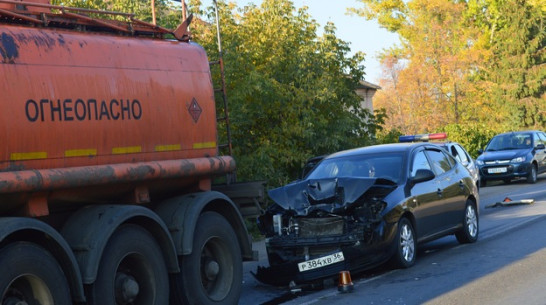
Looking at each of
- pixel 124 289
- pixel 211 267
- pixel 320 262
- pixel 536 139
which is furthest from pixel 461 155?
pixel 124 289

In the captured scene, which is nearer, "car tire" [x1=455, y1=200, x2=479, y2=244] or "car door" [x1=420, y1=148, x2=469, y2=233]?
"car door" [x1=420, y1=148, x2=469, y2=233]

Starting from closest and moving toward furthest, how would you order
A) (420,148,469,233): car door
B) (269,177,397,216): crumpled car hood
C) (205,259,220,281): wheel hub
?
(205,259,220,281): wheel hub, (269,177,397,216): crumpled car hood, (420,148,469,233): car door

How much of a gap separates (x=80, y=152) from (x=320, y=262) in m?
3.81

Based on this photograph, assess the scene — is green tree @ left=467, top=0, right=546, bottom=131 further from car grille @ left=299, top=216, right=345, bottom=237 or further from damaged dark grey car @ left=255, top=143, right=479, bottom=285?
car grille @ left=299, top=216, right=345, bottom=237

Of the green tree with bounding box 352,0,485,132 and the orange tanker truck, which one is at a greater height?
the green tree with bounding box 352,0,485,132

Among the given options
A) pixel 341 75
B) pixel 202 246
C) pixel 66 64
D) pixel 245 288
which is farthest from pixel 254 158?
pixel 66 64

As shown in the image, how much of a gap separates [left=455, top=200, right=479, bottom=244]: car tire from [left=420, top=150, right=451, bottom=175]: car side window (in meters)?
0.72

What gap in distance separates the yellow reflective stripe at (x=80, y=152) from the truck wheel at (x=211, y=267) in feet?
5.14

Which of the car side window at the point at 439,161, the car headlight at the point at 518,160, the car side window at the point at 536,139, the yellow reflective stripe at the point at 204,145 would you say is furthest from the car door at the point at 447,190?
the car side window at the point at 536,139

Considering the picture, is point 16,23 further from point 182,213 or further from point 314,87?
point 314,87

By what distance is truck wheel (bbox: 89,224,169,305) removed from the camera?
288 inches

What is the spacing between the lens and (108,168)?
24.6ft

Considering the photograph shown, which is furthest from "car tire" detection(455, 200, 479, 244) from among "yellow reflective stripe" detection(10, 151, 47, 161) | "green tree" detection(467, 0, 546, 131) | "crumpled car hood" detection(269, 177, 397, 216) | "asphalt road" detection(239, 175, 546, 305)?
"green tree" detection(467, 0, 546, 131)

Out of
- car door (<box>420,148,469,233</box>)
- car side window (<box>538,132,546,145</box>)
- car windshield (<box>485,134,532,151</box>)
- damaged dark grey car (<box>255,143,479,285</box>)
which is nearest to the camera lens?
damaged dark grey car (<box>255,143,479,285</box>)
